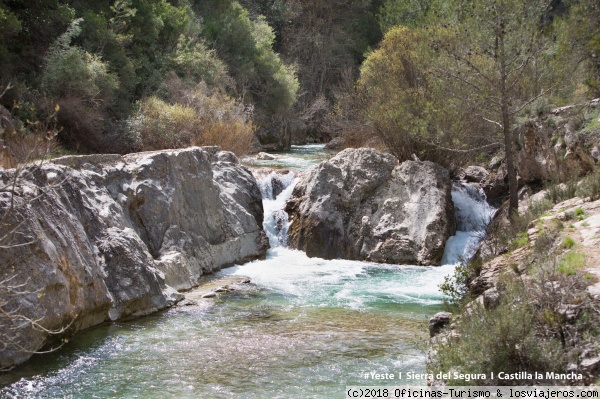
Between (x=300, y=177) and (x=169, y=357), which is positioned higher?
(x=300, y=177)

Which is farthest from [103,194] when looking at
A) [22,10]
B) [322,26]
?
[322,26]

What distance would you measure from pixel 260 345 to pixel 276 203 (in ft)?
25.2

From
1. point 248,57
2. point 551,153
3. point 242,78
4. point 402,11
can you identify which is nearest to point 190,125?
point 551,153

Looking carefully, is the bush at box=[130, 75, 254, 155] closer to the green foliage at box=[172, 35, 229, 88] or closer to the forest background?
the forest background

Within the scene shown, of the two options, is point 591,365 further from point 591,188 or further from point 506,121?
point 506,121

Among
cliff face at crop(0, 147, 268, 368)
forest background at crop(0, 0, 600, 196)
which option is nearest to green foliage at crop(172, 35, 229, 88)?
forest background at crop(0, 0, 600, 196)

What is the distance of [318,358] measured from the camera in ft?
25.2

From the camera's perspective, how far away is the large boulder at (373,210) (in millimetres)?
13852

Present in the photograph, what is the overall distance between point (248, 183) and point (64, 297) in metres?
7.15

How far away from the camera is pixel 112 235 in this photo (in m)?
9.68

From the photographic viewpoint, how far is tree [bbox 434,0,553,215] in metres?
Answer: 12.2

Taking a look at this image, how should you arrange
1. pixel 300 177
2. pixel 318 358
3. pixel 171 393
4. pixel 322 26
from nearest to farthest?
pixel 171 393 → pixel 318 358 → pixel 300 177 → pixel 322 26

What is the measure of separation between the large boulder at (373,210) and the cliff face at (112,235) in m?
1.19

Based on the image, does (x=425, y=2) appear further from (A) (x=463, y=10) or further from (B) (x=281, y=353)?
(B) (x=281, y=353)
